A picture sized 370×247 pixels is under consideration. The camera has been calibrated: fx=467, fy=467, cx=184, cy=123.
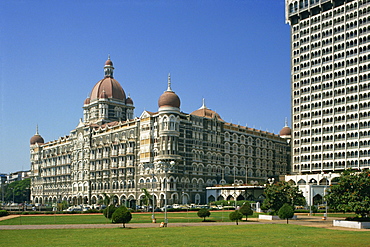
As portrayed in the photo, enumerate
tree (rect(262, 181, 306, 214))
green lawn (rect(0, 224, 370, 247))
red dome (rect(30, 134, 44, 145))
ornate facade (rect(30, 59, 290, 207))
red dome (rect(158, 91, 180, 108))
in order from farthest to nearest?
red dome (rect(30, 134, 44, 145)) → ornate facade (rect(30, 59, 290, 207)) → red dome (rect(158, 91, 180, 108)) → tree (rect(262, 181, 306, 214)) → green lawn (rect(0, 224, 370, 247))

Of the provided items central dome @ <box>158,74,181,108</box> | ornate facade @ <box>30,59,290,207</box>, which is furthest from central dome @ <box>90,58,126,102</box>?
central dome @ <box>158,74,181,108</box>

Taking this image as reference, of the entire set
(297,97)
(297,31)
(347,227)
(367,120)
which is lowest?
(347,227)

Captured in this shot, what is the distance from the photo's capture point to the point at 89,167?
447ft

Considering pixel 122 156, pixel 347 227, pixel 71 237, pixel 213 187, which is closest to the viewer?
pixel 71 237

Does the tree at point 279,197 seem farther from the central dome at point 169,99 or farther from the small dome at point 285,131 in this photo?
the small dome at point 285,131

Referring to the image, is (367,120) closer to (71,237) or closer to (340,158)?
(340,158)

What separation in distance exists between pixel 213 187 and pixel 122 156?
2574cm

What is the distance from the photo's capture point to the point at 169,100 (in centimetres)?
11012

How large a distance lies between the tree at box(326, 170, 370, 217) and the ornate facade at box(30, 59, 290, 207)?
165 ft

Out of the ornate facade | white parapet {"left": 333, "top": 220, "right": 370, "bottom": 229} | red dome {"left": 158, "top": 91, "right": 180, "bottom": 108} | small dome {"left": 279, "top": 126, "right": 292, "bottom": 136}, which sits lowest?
white parapet {"left": 333, "top": 220, "right": 370, "bottom": 229}

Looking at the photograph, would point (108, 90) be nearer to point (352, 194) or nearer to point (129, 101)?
point (129, 101)

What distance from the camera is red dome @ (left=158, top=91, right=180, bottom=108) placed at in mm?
110125

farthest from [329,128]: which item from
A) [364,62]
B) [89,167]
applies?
[89,167]

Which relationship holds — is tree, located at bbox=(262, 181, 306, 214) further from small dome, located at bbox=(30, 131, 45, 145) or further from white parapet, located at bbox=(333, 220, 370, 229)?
small dome, located at bbox=(30, 131, 45, 145)
